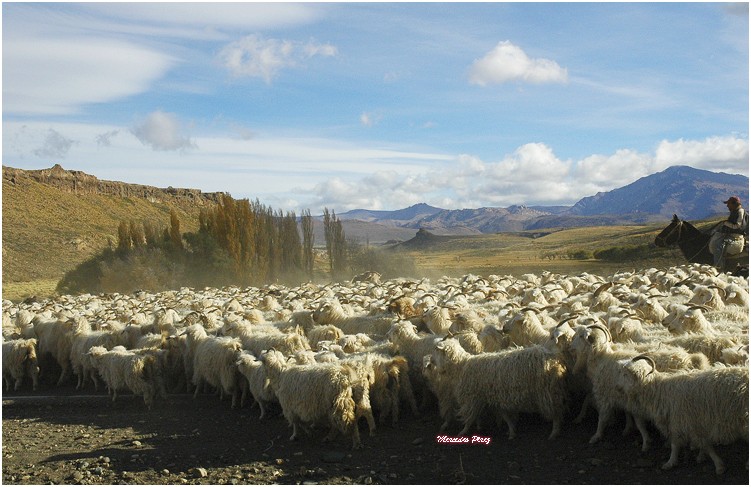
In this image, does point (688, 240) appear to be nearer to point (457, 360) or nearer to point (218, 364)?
point (457, 360)

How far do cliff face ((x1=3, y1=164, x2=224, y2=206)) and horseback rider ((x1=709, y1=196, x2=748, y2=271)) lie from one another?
3380 inches

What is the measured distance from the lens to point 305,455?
31.2ft

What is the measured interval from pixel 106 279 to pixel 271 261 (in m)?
12.3

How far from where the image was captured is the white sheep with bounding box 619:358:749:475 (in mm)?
6863

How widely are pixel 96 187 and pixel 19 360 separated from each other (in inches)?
3819

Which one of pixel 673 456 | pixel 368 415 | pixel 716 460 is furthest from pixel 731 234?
pixel 368 415

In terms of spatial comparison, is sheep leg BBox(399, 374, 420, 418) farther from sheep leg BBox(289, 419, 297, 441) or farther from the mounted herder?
the mounted herder

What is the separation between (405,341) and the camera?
1195 cm

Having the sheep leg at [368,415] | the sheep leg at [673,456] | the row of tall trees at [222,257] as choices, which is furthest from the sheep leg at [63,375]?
the row of tall trees at [222,257]

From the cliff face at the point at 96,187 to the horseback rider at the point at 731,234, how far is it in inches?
3380

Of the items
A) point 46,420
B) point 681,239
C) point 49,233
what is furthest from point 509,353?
point 49,233

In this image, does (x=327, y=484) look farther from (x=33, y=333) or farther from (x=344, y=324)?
(x=33, y=333)

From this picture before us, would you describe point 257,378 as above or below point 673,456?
above
